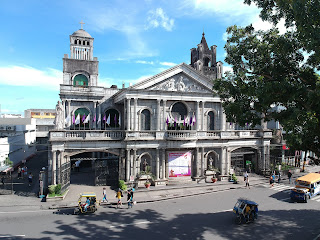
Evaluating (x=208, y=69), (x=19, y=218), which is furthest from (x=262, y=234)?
(x=208, y=69)

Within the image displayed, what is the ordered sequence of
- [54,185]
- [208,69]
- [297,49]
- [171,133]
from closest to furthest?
[297,49] → [54,185] → [171,133] → [208,69]

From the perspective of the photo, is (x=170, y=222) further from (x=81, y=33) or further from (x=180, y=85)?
(x=81, y=33)

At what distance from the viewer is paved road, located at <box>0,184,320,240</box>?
581 inches

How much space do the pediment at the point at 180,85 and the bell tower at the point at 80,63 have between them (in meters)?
9.02

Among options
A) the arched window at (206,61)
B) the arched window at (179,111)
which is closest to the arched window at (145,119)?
the arched window at (179,111)

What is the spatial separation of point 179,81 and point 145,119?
6.49 meters

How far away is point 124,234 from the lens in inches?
584

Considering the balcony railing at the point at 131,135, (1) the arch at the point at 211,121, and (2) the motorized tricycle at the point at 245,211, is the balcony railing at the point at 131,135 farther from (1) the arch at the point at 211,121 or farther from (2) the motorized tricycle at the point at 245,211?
(2) the motorized tricycle at the point at 245,211

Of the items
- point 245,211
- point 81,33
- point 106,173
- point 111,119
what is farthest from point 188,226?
point 81,33

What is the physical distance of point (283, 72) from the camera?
13203 mm

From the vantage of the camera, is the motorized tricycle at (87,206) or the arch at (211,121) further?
the arch at (211,121)

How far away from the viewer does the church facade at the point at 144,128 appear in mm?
25953

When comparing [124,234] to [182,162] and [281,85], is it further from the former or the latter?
[182,162]

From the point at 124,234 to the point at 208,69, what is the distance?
42617 mm
